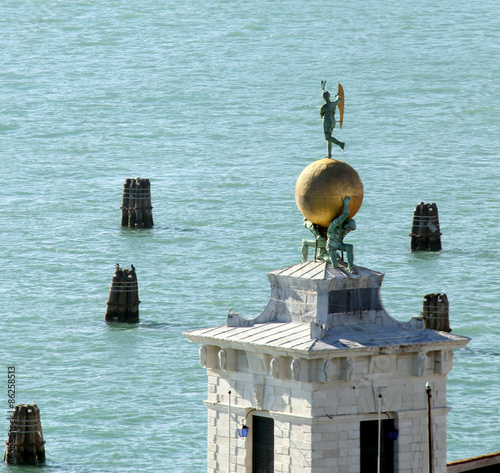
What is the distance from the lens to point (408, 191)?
106938 mm

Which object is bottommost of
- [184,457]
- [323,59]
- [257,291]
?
[184,457]

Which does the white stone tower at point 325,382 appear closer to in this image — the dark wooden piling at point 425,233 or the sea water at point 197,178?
the sea water at point 197,178

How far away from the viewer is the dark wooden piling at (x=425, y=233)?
293 ft

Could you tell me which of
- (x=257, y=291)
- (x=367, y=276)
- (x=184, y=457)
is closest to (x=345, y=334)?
(x=367, y=276)

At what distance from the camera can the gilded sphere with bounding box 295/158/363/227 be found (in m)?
21.8

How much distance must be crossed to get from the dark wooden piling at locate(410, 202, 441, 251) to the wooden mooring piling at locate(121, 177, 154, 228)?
15498 mm

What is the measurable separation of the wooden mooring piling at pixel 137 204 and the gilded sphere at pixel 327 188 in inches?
2782

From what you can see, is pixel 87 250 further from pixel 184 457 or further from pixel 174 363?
pixel 184 457

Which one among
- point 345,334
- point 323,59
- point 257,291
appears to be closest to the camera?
point 345,334

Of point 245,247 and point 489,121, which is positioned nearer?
point 245,247

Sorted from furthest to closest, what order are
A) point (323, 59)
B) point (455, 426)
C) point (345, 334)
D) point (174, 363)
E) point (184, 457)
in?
point (323, 59), point (174, 363), point (455, 426), point (184, 457), point (345, 334)

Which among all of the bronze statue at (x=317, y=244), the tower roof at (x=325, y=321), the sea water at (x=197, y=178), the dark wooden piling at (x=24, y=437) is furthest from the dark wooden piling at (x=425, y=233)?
the tower roof at (x=325, y=321)

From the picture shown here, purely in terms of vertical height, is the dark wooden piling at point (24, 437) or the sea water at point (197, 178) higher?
the sea water at point (197, 178)

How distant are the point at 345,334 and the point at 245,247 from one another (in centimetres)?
7193
